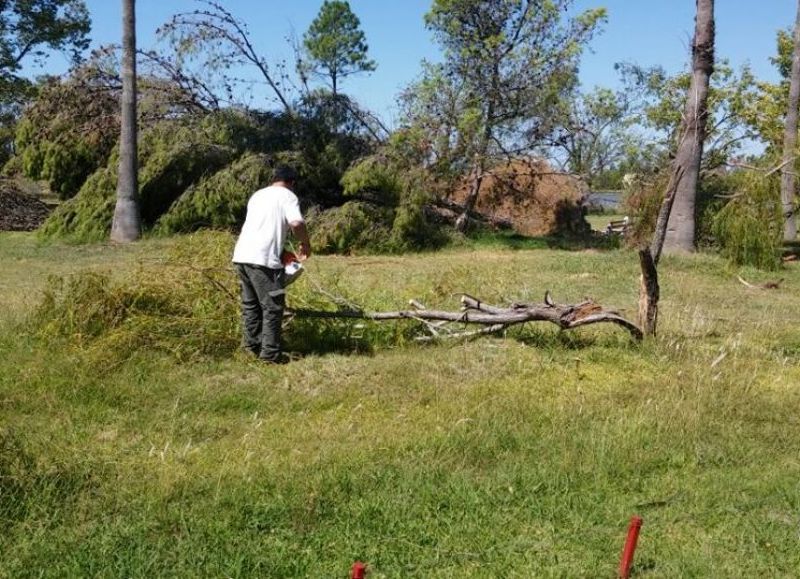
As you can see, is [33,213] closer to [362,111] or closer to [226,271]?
[362,111]

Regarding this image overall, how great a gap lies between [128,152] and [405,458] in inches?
533

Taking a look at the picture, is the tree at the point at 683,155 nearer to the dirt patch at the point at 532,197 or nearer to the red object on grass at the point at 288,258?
the red object on grass at the point at 288,258

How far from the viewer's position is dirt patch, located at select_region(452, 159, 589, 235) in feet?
65.8

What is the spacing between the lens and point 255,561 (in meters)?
3.38

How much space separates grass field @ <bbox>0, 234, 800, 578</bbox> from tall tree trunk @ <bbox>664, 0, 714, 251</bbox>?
2.20 metres

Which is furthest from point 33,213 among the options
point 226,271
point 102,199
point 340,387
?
point 340,387

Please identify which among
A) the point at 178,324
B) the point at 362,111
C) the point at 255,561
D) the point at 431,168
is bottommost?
the point at 255,561

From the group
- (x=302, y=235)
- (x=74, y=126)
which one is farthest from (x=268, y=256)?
(x=74, y=126)

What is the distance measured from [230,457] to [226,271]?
2.93 metres

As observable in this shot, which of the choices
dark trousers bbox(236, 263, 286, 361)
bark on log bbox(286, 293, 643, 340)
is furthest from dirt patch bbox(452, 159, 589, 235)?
dark trousers bbox(236, 263, 286, 361)

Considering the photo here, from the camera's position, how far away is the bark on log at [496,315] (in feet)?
23.2

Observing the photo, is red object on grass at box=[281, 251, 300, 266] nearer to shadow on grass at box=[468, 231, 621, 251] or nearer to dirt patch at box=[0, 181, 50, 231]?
shadow on grass at box=[468, 231, 621, 251]

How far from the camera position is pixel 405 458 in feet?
14.8

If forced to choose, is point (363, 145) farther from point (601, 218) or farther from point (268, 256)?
point (601, 218)
